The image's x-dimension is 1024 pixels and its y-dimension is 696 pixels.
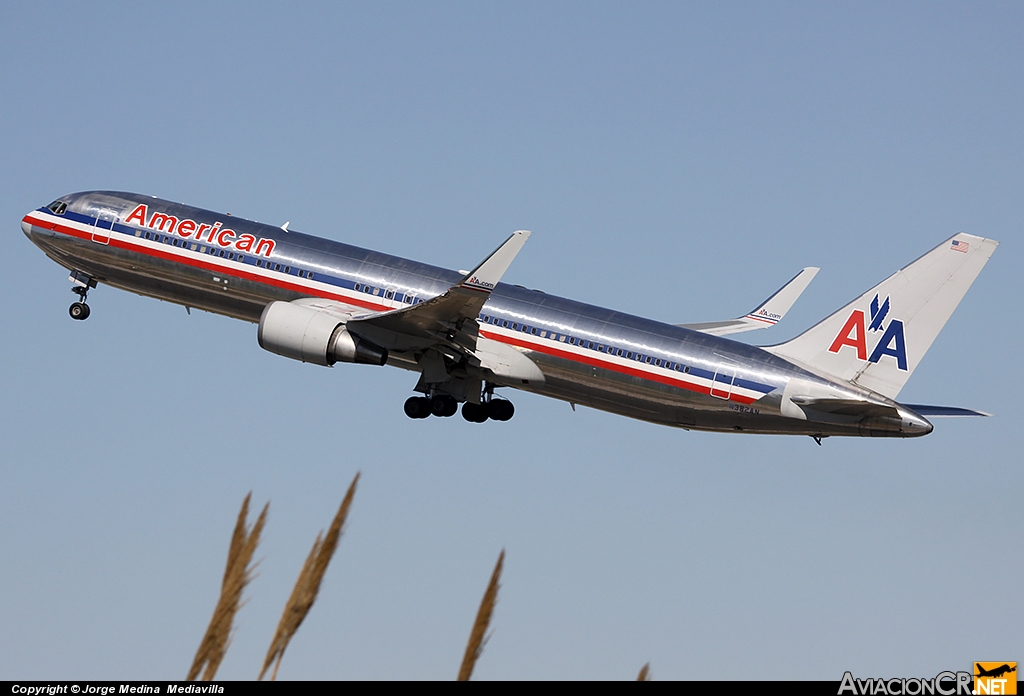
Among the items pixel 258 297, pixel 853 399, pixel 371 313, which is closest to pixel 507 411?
pixel 371 313

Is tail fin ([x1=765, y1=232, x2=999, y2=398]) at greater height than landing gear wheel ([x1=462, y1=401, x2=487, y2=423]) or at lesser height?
greater

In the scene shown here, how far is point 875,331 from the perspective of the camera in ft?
129

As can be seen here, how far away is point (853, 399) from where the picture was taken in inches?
1469

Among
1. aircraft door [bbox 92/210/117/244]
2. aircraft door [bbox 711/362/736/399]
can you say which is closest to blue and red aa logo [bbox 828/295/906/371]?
aircraft door [bbox 711/362/736/399]

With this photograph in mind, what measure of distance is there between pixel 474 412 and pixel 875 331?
15.1 m

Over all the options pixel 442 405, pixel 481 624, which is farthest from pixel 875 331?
pixel 481 624

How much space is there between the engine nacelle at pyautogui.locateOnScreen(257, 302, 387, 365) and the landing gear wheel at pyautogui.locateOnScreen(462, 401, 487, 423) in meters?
5.87

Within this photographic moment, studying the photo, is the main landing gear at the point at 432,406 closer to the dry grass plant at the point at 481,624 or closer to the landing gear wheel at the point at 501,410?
the landing gear wheel at the point at 501,410

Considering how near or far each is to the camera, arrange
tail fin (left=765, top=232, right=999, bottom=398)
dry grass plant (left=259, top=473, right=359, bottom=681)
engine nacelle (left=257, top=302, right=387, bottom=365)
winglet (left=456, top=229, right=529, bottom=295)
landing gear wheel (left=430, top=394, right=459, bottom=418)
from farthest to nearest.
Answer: landing gear wheel (left=430, top=394, right=459, bottom=418) → engine nacelle (left=257, top=302, right=387, bottom=365) → tail fin (left=765, top=232, right=999, bottom=398) → winglet (left=456, top=229, right=529, bottom=295) → dry grass plant (left=259, top=473, right=359, bottom=681)

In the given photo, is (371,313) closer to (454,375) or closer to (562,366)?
(454,375)

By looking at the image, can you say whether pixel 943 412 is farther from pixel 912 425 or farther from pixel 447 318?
pixel 447 318

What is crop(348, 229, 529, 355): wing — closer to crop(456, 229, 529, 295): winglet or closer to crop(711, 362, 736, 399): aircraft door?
crop(456, 229, 529, 295): winglet

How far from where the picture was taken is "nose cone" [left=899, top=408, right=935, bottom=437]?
36906 mm

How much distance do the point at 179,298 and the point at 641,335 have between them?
17.4m
